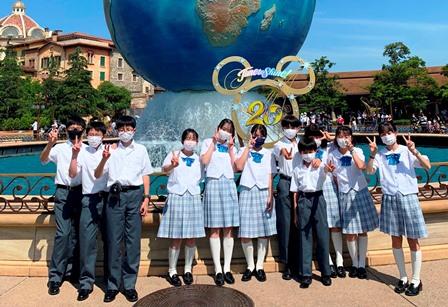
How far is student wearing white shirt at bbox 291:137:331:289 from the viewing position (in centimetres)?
346

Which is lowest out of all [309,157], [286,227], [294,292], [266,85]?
[294,292]

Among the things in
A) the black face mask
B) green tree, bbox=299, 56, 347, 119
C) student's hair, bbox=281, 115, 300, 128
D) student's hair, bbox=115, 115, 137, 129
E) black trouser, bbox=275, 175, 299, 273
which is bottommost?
black trouser, bbox=275, 175, 299, 273

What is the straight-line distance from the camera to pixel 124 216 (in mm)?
3285

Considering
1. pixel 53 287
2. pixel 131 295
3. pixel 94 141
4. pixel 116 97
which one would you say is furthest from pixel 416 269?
pixel 116 97

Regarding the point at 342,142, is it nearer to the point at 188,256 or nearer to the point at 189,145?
the point at 189,145

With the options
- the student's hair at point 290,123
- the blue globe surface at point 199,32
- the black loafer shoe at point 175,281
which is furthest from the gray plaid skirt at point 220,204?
the blue globe surface at point 199,32

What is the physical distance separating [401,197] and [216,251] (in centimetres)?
150

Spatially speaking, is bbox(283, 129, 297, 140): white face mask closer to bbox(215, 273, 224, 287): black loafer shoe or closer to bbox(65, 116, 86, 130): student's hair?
bbox(215, 273, 224, 287): black loafer shoe

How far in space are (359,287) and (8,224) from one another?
294 cm

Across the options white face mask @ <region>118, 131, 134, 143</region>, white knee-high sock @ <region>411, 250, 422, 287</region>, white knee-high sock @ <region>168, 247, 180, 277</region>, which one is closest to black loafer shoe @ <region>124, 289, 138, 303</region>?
white knee-high sock @ <region>168, 247, 180, 277</region>

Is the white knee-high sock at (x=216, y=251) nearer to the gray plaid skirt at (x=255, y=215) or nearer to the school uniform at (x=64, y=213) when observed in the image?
the gray plaid skirt at (x=255, y=215)

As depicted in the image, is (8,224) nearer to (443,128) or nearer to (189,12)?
(189,12)

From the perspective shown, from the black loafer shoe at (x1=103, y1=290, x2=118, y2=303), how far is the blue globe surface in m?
5.29

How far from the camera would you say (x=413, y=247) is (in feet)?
10.8
